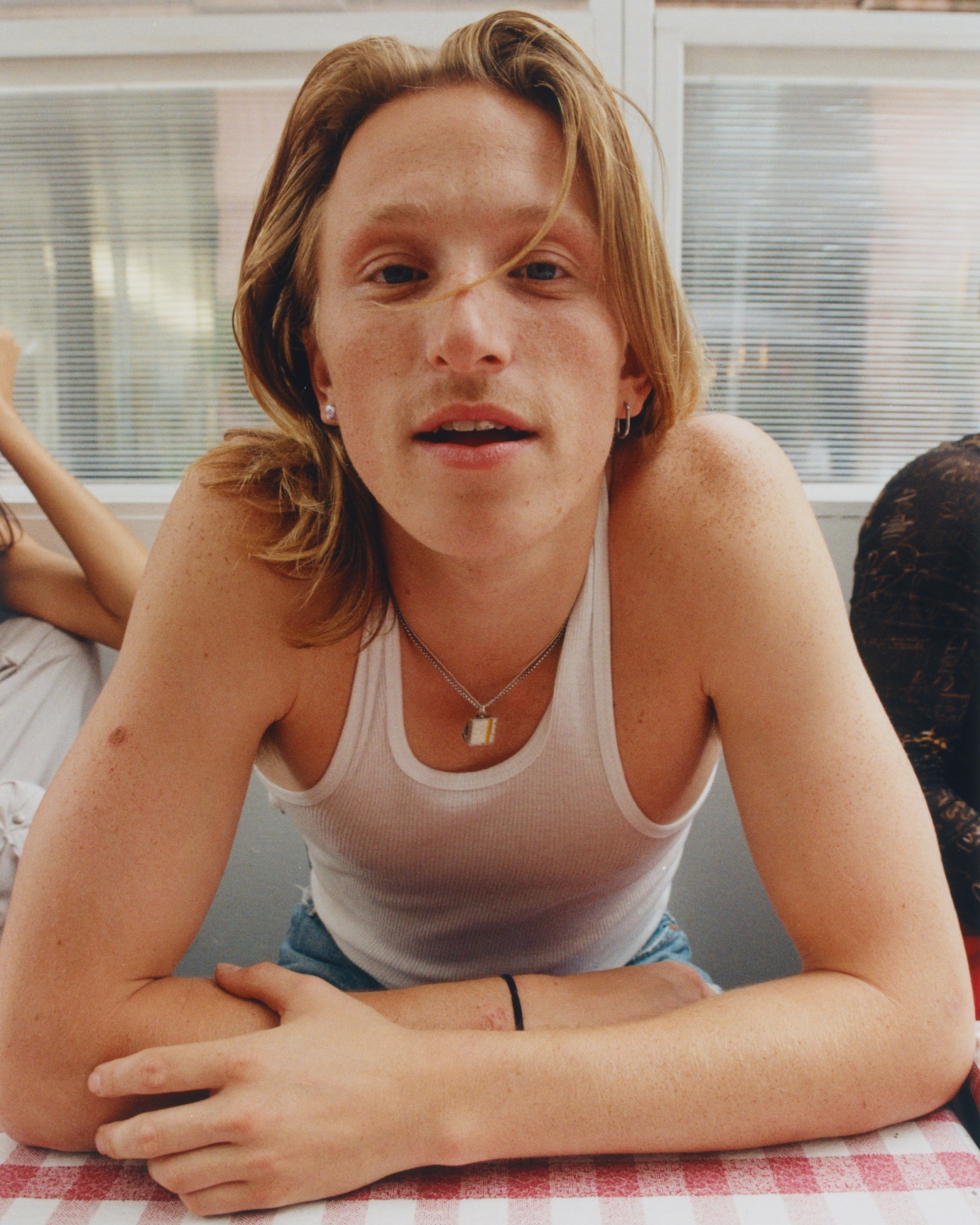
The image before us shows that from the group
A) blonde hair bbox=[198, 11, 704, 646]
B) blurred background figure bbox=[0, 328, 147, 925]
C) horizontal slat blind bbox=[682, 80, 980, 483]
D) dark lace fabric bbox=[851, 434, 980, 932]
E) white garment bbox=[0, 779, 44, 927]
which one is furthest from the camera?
horizontal slat blind bbox=[682, 80, 980, 483]

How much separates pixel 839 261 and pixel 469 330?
115 centimetres

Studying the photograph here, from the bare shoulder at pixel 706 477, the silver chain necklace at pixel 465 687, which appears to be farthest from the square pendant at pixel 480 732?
the bare shoulder at pixel 706 477

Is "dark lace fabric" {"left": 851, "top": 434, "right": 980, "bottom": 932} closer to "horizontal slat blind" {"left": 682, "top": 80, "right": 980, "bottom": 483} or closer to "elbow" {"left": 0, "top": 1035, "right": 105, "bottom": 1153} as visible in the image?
"horizontal slat blind" {"left": 682, "top": 80, "right": 980, "bottom": 483}

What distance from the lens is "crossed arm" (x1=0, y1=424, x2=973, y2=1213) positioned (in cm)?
62

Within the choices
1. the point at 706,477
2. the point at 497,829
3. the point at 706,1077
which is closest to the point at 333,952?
the point at 497,829

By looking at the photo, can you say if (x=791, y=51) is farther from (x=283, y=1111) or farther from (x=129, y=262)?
(x=283, y=1111)

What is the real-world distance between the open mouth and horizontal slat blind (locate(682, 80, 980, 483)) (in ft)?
3.32

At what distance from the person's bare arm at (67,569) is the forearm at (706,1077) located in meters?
1.03

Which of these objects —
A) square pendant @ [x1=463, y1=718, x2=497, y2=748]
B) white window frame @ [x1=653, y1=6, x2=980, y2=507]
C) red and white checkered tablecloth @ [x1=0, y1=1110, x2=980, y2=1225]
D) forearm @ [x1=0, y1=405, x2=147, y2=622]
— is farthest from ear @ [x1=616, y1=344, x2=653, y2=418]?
forearm @ [x1=0, y1=405, x2=147, y2=622]

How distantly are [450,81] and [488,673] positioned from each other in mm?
523

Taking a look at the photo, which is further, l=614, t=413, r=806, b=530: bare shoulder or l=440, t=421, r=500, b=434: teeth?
l=614, t=413, r=806, b=530: bare shoulder

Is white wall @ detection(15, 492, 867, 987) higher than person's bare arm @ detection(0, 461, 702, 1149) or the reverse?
the reverse

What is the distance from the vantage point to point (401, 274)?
0.77 meters

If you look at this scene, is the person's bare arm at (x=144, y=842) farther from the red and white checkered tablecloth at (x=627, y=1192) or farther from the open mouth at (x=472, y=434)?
the open mouth at (x=472, y=434)
